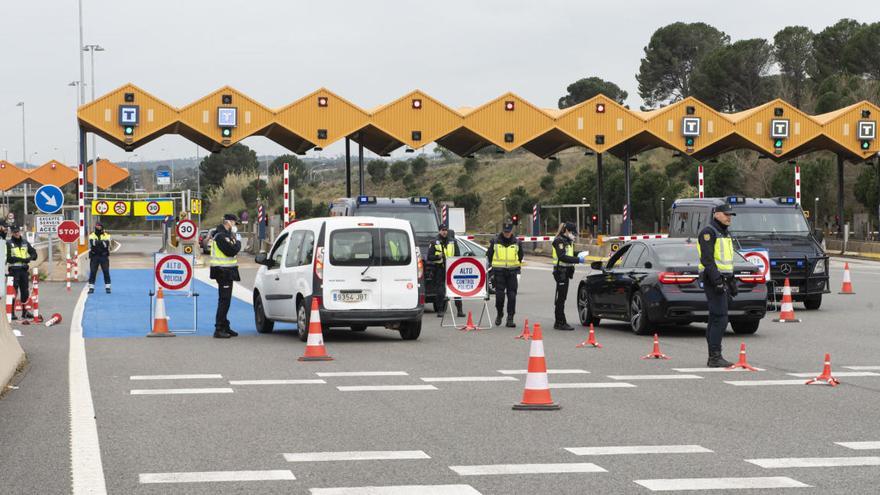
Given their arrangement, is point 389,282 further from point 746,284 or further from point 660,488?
point 660,488

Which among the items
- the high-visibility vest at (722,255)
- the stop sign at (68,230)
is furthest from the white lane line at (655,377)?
→ the stop sign at (68,230)

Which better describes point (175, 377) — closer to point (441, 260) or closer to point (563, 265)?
point (563, 265)

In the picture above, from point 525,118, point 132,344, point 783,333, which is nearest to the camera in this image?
point 132,344

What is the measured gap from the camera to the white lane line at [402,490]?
25.9 ft

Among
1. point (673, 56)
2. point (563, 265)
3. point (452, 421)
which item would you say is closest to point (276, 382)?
point (452, 421)

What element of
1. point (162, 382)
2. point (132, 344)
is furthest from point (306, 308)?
point (162, 382)

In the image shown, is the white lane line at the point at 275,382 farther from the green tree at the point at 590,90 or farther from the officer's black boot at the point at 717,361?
the green tree at the point at 590,90

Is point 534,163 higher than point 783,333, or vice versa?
point 534,163

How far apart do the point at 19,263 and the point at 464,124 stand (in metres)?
24.3

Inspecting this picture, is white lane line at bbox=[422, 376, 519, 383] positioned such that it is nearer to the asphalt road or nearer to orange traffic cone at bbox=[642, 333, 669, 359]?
the asphalt road

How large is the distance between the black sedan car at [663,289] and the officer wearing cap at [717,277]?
302cm

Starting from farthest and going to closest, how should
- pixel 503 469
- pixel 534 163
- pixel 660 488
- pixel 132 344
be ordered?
pixel 534 163
pixel 132 344
pixel 503 469
pixel 660 488

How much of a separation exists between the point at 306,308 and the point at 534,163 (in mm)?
114000

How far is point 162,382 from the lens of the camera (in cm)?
1399
